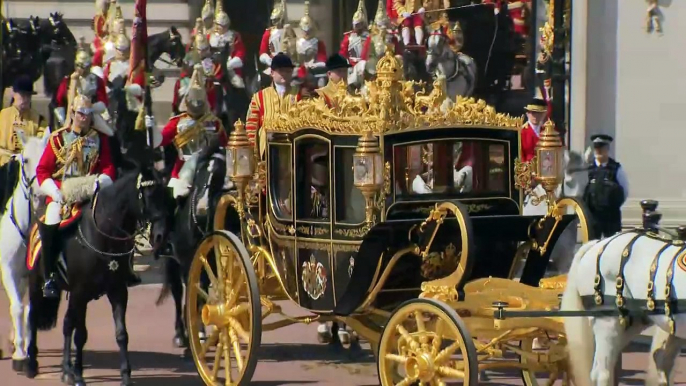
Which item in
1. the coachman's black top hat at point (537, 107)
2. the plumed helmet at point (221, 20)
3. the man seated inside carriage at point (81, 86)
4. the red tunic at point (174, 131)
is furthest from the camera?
the plumed helmet at point (221, 20)

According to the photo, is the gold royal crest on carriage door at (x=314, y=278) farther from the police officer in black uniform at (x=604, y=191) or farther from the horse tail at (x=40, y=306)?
the police officer in black uniform at (x=604, y=191)

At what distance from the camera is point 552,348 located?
8.42m

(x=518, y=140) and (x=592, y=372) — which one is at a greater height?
(x=518, y=140)

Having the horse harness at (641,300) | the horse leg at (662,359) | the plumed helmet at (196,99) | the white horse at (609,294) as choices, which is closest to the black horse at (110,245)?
the plumed helmet at (196,99)

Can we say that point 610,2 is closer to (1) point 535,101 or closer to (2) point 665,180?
(2) point 665,180

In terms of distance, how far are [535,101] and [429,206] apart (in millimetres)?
3196

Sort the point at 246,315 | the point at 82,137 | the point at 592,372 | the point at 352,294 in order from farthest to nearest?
1. the point at 82,137
2. the point at 246,315
3. the point at 352,294
4. the point at 592,372

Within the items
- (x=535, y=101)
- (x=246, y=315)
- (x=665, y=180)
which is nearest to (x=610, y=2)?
(x=665, y=180)

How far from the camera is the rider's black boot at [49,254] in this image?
33.3 feet

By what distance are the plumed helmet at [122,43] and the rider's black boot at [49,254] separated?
7.19m

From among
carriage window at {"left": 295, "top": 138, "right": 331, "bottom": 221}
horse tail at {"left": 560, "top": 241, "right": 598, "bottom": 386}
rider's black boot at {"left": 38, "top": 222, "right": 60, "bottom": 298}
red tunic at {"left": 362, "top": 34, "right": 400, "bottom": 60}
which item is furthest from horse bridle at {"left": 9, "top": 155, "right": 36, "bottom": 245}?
red tunic at {"left": 362, "top": 34, "right": 400, "bottom": 60}

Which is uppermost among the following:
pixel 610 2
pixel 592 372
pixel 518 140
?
pixel 610 2

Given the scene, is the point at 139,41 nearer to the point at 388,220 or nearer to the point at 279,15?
the point at 279,15

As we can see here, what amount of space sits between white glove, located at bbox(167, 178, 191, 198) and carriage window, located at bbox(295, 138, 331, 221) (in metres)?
2.43
